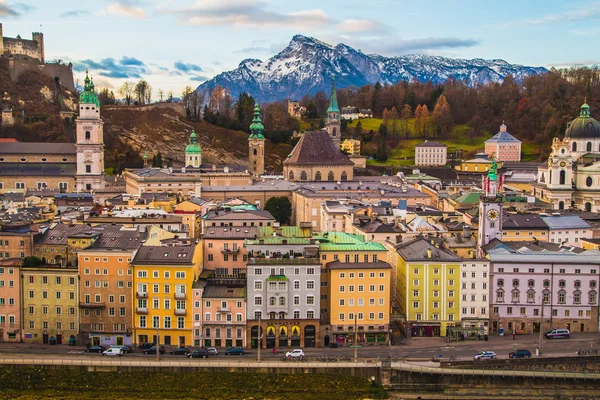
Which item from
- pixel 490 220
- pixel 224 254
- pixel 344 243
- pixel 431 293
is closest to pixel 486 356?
pixel 431 293

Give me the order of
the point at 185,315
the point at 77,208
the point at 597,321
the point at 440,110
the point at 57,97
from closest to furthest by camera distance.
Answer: the point at 185,315 < the point at 597,321 < the point at 77,208 < the point at 57,97 < the point at 440,110

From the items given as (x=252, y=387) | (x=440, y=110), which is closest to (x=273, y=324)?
(x=252, y=387)

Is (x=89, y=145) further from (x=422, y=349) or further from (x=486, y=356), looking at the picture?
(x=486, y=356)

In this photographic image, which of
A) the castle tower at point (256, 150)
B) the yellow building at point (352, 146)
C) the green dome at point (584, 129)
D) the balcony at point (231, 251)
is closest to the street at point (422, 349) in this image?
the balcony at point (231, 251)

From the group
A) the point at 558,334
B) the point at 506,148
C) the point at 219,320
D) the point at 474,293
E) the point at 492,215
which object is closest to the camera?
the point at 219,320

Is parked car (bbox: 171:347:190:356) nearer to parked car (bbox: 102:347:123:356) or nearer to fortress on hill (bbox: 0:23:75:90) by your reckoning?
parked car (bbox: 102:347:123:356)

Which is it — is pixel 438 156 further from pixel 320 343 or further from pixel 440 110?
pixel 320 343
